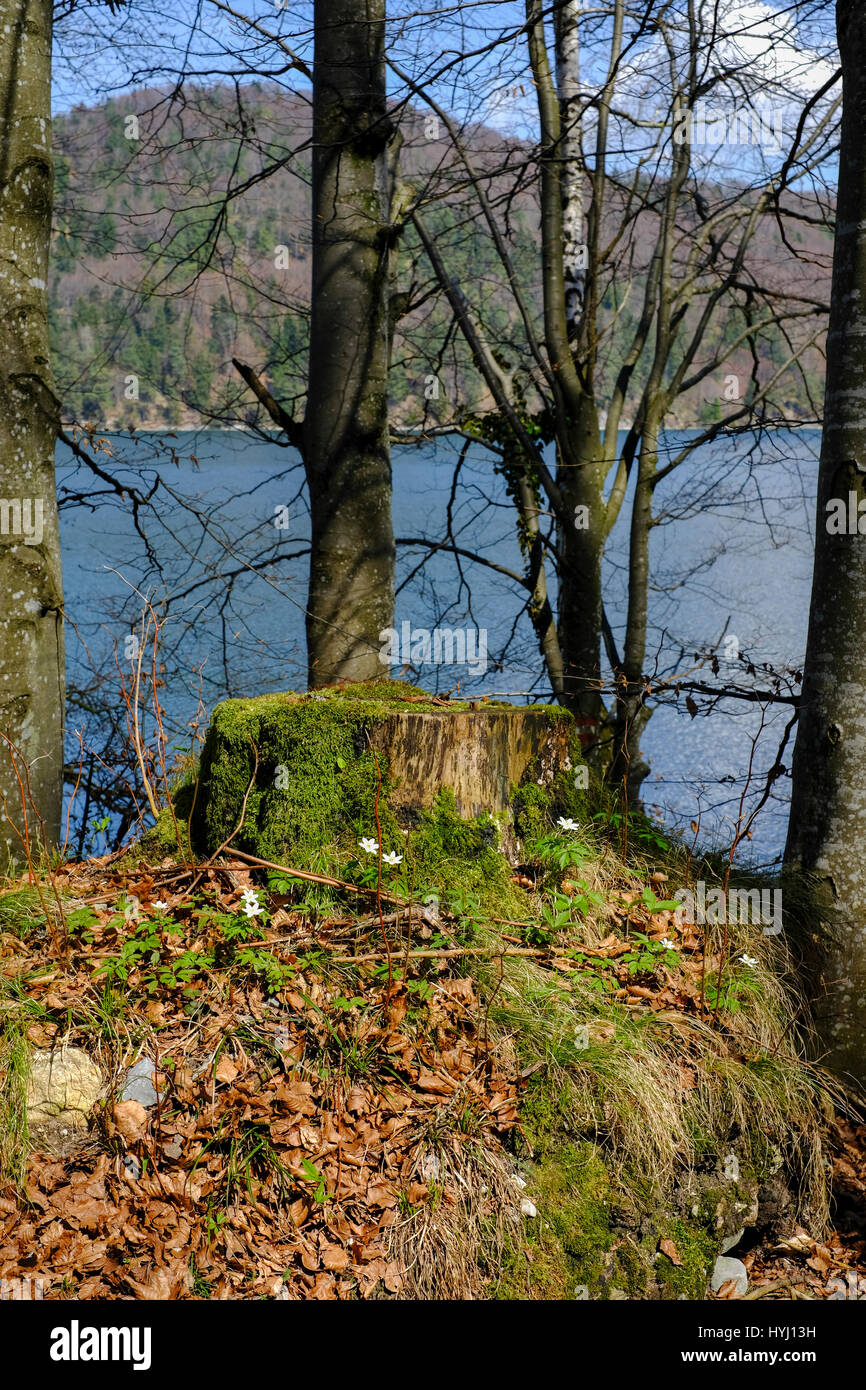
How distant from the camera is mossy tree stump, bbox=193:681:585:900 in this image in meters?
3.73

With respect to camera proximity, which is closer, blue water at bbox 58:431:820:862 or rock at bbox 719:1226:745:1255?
rock at bbox 719:1226:745:1255

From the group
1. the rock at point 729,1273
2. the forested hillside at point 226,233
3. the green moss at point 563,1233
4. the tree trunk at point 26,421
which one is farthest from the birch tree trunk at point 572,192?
the rock at point 729,1273

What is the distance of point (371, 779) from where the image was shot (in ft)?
12.3

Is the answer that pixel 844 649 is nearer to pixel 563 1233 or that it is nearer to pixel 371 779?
pixel 371 779

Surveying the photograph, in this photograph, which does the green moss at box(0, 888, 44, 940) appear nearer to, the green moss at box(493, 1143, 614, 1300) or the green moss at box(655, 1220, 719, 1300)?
the green moss at box(493, 1143, 614, 1300)

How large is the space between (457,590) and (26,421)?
25.7 feet

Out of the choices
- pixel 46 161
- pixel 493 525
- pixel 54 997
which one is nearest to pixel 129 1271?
pixel 54 997

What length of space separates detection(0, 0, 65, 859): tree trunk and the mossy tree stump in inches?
51.0

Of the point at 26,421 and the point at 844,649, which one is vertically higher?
the point at 26,421

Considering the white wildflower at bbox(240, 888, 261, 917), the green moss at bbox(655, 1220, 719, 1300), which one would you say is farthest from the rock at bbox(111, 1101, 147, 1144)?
the green moss at bbox(655, 1220, 719, 1300)

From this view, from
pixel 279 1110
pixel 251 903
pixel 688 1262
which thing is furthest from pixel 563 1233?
pixel 251 903

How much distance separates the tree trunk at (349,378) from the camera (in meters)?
5.29

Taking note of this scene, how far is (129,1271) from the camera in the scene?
2.57m

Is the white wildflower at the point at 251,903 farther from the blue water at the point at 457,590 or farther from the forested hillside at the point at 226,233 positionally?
the forested hillside at the point at 226,233
